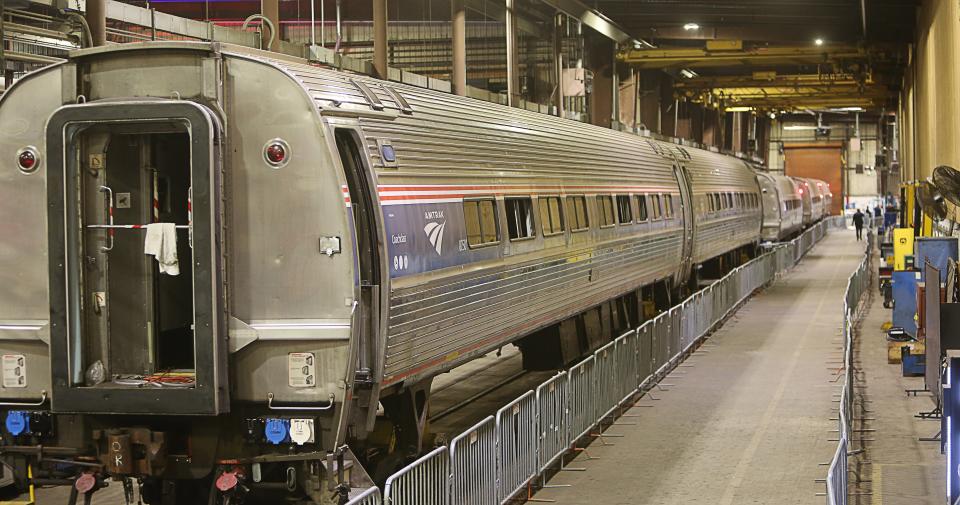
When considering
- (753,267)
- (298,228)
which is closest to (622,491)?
(298,228)

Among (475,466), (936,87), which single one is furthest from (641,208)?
(475,466)

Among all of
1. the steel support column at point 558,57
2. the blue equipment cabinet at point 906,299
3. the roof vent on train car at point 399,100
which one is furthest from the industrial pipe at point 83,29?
the steel support column at point 558,57

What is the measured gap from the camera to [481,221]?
11.4 meters

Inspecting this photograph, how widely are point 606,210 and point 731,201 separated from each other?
15146 mm

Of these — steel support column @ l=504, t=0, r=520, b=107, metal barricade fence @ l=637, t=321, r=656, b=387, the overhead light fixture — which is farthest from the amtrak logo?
the overhead light fixture

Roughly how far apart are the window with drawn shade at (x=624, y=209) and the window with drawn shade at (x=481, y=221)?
21.6ft

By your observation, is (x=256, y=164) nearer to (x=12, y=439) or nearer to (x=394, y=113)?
(x=394, y=113)

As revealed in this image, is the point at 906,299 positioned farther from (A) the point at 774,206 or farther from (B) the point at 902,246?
(A) the point at 774,206

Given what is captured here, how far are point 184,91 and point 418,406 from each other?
11.9 ft

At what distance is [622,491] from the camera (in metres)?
11.4

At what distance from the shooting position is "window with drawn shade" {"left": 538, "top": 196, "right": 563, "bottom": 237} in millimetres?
13641

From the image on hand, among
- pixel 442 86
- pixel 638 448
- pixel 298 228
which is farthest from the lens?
pixel 442 86

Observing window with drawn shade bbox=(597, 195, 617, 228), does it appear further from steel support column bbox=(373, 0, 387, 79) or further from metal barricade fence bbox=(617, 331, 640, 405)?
steel support column bbox=(373, 0, 387, 79)

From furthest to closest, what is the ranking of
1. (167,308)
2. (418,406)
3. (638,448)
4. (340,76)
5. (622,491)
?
1. (638,448)
2. (622,491)
3. (418,406)
4. (340,76)
5. (167,308)
